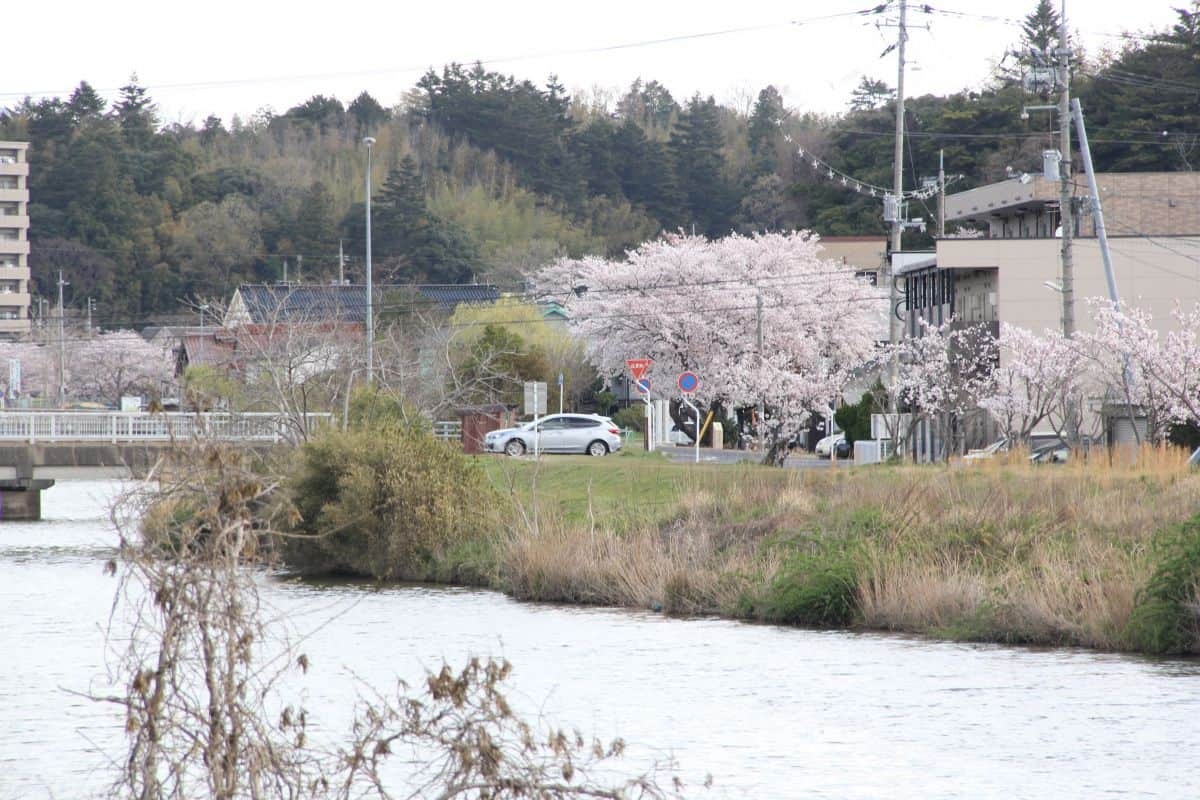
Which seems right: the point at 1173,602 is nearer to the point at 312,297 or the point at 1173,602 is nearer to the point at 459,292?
the point at 312,297

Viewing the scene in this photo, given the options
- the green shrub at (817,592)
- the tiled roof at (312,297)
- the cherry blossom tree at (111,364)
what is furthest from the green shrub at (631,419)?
the green shrub at (817,592)

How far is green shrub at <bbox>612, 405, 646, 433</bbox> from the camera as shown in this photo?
7675 cm

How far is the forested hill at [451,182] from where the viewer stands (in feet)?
288

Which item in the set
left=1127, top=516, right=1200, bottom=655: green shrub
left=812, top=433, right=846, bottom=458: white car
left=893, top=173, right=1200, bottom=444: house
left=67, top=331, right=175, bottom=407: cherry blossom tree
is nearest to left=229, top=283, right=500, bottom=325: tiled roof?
left=67, top=331, right=175, bottom=407: cherry blossom tree

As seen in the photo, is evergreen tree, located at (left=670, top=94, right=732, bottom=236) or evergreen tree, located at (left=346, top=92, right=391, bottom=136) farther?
evergreen tree, located at (left=346, top=92, right=391, bottom=136)

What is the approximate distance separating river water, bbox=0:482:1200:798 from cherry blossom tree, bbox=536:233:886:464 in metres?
42.1

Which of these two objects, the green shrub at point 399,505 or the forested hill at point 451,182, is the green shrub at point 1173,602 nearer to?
the green shrub at point 399,505

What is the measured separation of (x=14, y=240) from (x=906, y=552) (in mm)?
98484

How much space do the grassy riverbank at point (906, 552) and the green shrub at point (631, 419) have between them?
45208mm

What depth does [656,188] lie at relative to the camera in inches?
4264

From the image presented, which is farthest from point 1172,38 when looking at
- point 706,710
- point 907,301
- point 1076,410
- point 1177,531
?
point 706,710

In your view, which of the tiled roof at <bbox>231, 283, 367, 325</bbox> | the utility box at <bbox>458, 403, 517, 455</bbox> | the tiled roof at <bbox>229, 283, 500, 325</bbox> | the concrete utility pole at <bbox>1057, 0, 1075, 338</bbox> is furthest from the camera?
the tiled roof at <bbox>229, 283, 500, 325</bbox>

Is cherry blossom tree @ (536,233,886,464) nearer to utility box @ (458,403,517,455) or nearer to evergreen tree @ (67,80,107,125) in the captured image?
utility box @ (458,403,517,455)

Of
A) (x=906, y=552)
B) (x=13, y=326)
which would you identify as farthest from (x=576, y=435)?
(x=13, y=326)
